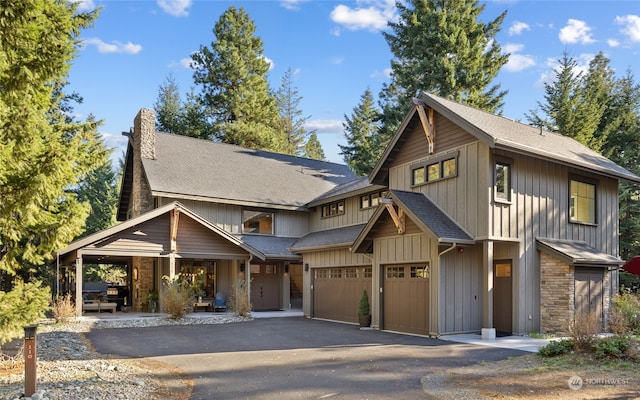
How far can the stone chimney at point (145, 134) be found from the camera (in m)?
22.3

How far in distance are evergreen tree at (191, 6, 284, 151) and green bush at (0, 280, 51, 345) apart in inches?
1195

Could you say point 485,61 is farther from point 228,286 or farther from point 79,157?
point 79,157

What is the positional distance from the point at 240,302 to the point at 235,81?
25.1 metres

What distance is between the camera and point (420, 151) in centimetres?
1614

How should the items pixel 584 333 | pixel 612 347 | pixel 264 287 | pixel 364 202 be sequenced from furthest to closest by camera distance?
pixel 264 287 < pixel 364 202 < pixel 584 333 < pixel 612 347

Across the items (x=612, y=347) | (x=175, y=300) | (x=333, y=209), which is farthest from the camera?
(x=333, y=209)

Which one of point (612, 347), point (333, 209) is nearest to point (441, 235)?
point (612, 347)

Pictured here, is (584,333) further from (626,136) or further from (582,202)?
(626,136)

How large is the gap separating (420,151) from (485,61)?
18284mm

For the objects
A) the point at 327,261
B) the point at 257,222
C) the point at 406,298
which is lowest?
the point at 406,298

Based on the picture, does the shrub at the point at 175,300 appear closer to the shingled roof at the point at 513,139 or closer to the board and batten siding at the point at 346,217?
the board and batten siding at the point at 346,217

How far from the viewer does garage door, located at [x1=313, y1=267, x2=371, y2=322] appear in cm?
1767

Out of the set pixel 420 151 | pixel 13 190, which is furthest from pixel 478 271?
pixel 13 190

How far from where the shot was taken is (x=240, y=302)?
752 inches
